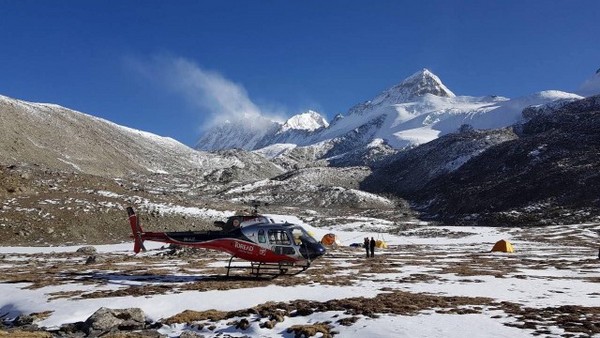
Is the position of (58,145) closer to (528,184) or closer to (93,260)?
(93,260)

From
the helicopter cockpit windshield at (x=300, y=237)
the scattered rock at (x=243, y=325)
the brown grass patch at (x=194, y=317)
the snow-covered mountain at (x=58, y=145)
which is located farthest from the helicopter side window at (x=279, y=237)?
the snow-covered mountain at (x=58, y=145)

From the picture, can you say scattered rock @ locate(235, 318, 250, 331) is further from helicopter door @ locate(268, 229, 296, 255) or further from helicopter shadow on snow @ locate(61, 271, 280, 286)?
helicopter shadow on snow @ locate(61, 271, 280, 286)

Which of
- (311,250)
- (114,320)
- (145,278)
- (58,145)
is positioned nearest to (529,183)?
(311,250)

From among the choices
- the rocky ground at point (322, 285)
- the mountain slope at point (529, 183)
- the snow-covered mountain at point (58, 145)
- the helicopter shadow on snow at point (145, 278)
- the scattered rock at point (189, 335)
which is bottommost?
the scattered rock at point (189, 335)

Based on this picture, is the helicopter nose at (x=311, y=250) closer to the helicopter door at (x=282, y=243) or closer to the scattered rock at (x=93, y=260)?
the helicopter door at (x=282, y=243)

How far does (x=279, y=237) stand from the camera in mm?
23484

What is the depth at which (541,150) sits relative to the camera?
140 meters

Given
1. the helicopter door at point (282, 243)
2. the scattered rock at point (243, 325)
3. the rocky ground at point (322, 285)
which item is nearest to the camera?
the rocky ground at point (322, 285)

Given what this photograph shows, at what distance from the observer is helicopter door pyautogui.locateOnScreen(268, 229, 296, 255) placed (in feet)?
76.8

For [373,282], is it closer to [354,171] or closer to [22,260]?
[22,260]

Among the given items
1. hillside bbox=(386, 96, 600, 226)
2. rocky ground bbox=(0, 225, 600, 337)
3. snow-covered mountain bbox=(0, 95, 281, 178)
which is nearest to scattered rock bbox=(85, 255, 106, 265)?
rocky ground bbox=(0, 225, 600, 337)

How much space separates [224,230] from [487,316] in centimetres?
1434

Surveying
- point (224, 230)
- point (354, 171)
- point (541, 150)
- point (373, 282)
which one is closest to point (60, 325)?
point (224, 230)

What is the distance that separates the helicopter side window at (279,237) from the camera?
23422 millimetres
